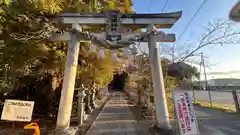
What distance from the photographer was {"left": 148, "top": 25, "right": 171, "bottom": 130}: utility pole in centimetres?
450

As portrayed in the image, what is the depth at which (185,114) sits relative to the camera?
343cm

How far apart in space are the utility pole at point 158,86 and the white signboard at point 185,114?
3.36ft

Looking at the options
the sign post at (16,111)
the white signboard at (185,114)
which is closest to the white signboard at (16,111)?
the sign post at (16,111)

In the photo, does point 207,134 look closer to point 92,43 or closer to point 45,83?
point 92,43

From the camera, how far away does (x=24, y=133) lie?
4.70 meters

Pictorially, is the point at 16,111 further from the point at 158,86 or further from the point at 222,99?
the point at 222,99

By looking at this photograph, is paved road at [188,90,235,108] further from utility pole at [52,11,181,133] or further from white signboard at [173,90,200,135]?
white signboard at [173,90,200,135]

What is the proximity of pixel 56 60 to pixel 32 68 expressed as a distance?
3.08 feet

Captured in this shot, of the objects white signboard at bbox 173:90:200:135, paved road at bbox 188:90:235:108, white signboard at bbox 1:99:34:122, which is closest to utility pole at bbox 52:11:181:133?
white signboard at bbox 173:90:200:135

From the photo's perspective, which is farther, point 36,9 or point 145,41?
point 145,41

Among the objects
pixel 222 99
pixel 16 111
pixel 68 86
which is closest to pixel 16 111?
pixel 16 111

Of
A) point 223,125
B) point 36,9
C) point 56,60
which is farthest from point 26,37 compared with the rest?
point 223,125

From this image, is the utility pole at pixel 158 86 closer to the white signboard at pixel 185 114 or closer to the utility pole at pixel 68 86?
the white signboard at pixel 185 114

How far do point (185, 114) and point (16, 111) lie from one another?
11.9 ft
